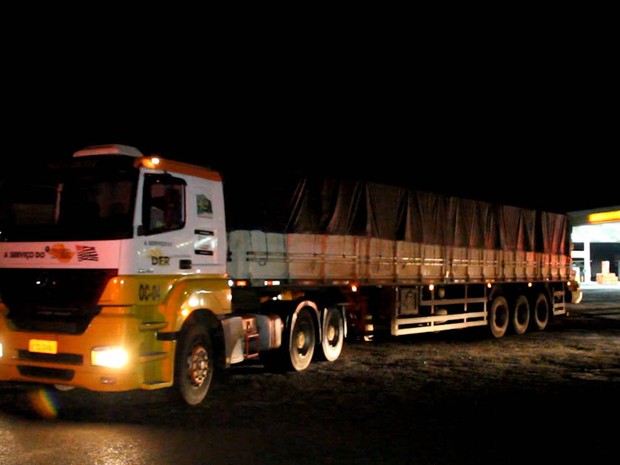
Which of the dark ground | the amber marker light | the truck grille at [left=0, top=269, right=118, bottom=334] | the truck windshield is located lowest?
the dark ground

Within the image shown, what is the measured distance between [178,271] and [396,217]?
7.05m

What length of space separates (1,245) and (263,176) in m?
4.41

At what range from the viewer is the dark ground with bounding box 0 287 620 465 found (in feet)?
22.9

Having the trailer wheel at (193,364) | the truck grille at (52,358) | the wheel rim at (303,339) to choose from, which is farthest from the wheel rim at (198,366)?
the wheel rim at (303,339)

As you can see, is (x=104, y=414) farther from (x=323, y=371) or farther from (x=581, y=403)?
(x=581, y=403)

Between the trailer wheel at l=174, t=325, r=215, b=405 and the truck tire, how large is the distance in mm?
2671

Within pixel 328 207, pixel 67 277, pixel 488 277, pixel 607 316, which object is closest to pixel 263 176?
pixel 328 207

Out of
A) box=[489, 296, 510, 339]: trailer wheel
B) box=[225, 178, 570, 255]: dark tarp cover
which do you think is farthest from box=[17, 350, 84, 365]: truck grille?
box=[489, 296, 510, 339]: trailer wheel

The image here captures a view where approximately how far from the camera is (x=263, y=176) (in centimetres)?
1195

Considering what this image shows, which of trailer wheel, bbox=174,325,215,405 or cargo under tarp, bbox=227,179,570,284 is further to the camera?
cargo under tarp, bbox=227,179,570,284

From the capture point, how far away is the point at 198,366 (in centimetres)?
935

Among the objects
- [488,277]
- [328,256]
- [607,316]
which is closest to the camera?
[328,256]

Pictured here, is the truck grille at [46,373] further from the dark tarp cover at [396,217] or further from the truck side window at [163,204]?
the dark tarp cover at [396,217]

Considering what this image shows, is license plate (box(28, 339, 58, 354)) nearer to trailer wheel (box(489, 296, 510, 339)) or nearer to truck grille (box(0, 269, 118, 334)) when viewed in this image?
truck grille (box(0, 269, 118, 334))
